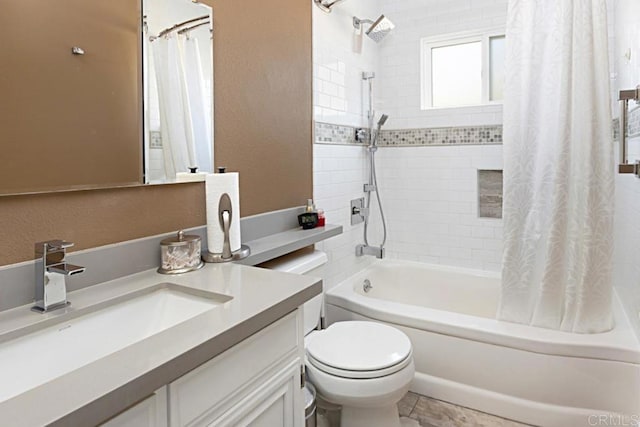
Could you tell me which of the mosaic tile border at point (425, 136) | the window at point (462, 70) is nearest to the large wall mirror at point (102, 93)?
the mosaic tile border at point (425, 136)

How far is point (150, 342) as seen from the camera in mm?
802

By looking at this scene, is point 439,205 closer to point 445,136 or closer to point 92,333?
point 445,136

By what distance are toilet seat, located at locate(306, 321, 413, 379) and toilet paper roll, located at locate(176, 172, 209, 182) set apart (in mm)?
857

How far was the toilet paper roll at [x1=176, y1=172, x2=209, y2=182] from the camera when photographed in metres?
1.46

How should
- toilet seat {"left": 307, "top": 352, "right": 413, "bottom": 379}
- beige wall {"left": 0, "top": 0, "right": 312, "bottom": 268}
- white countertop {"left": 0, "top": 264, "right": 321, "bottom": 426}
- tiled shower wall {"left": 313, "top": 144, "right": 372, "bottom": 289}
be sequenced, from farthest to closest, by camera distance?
1. tiled shower wall {"left": 313, "top": 144, "right": 372, "bottom": 289}
2. toilet seat {"left": 307, "top": 352, "right": 413, "bottom": 379}
3. beige wall {"left": 0, "top": 0, "right": 312, "bottom": 268}
4. white countertop {"left": 0, "top": 264, "right": 321, "bottom": 426}

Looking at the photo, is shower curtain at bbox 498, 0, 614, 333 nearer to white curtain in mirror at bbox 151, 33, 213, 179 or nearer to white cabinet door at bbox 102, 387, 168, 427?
white curtain in mirror at bbox 151, 33, 213, 179

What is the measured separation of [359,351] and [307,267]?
1.39 ft

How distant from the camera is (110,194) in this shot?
4.05ft

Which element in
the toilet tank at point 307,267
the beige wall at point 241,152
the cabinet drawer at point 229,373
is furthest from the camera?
the toilet tank at point 307,267

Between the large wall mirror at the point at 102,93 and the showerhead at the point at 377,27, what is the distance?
4.78ft

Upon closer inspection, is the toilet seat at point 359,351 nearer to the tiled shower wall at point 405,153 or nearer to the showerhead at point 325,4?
the tiled shower wall at point 405,153

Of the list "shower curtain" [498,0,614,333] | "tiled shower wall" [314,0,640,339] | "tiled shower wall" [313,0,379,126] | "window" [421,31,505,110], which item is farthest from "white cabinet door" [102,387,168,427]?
"window" [421,31,505,110]

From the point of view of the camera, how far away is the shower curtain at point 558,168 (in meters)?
1.95

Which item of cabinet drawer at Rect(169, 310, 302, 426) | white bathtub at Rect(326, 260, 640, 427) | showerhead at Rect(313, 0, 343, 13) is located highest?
showerhead at Rect(313, 0, 343, 13)
